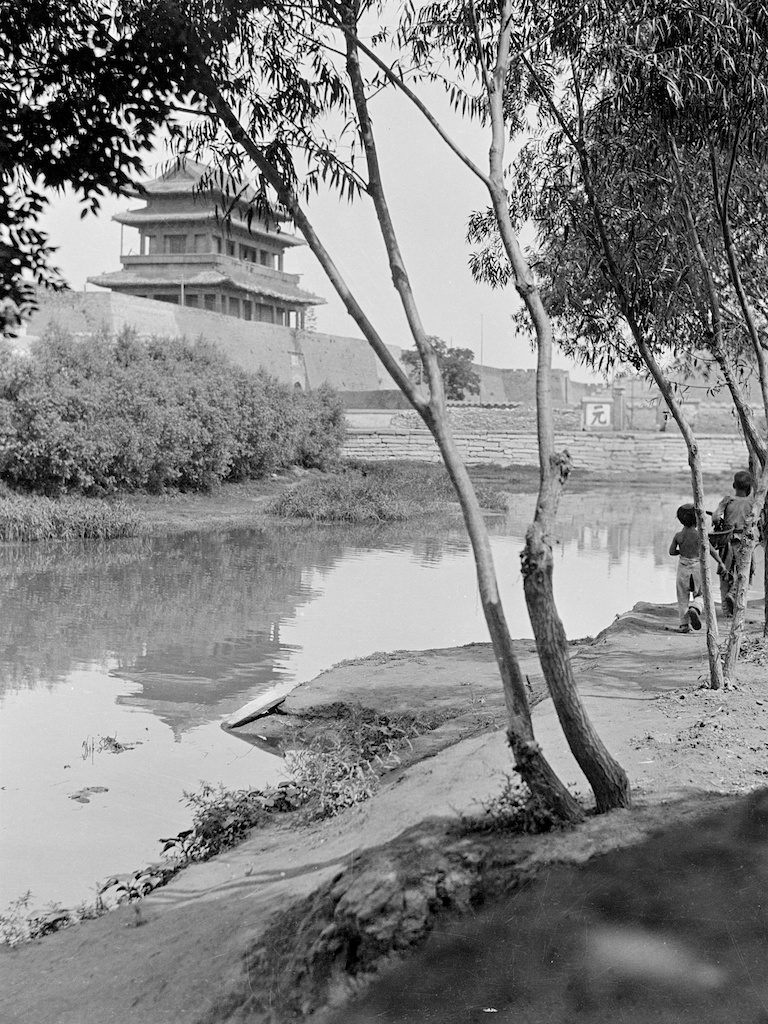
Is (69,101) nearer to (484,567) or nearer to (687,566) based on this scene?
(484,567)

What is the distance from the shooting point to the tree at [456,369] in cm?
5288

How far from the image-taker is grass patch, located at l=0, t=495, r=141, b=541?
17.3 m

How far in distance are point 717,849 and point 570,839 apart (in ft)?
1.61

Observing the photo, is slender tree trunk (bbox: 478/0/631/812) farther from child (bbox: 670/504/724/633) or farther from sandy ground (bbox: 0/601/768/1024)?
child (bbox: 670/504/724/633)

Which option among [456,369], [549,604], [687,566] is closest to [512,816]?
[549,604]

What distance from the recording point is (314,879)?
Answer: 412 centimetres

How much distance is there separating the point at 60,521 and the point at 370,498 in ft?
25.5

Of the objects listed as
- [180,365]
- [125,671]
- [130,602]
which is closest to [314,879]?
[125,671]

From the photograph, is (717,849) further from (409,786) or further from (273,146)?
(273,146)

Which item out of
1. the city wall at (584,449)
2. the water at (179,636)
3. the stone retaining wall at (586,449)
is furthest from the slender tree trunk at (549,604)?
the stone retaining wall at (586,449)

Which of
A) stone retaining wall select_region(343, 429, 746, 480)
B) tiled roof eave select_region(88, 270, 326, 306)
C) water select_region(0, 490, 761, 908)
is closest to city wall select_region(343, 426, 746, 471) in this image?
stone retaining wall select_region(343, 429, 746, 480)

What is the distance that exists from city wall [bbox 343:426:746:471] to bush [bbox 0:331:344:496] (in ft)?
31.2

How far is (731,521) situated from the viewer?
844 centimetres

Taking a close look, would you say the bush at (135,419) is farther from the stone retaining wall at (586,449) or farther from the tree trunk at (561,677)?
the tree trunk at (561,677)
